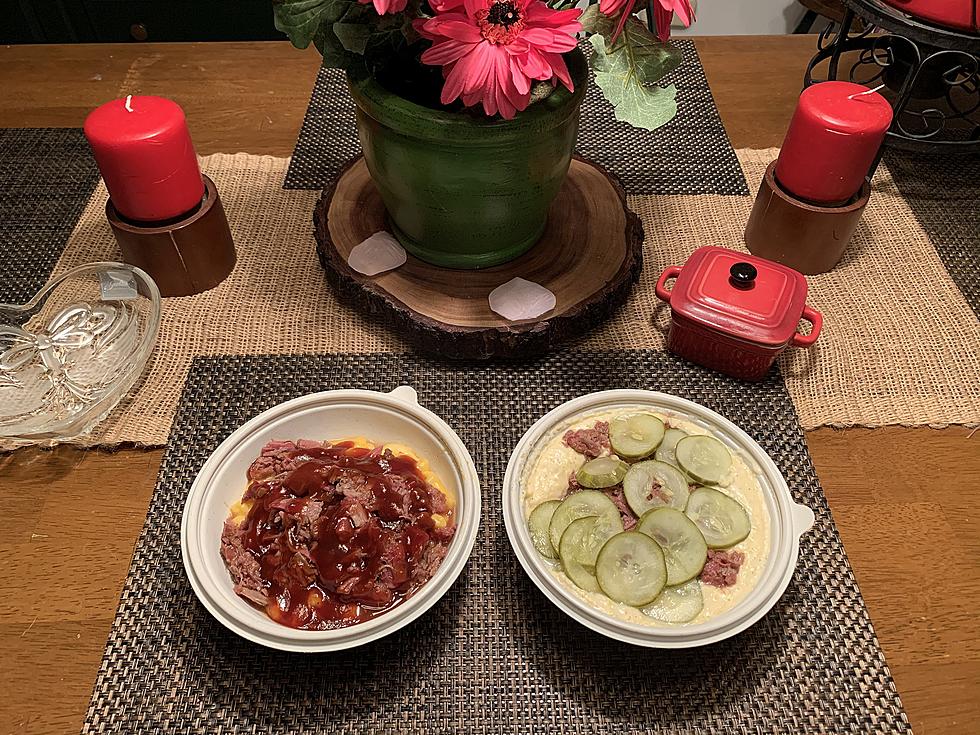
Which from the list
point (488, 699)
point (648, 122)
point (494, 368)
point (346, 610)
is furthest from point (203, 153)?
point (488, 699)

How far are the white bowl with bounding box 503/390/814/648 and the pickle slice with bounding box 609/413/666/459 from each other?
3 centimetres

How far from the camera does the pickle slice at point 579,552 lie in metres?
0.80

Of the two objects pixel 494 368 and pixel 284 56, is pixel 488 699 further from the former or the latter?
pixel 284 56

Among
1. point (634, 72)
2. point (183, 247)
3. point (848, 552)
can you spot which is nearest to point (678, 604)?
point (848, 552)

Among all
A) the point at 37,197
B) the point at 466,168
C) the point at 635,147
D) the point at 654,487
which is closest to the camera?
the point at 654,487

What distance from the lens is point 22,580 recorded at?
2.99 feet

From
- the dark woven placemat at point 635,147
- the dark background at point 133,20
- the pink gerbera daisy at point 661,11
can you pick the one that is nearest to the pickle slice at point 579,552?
the pink gerbera daisy at point 661,11

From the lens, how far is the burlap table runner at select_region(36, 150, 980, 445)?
3.60 ft

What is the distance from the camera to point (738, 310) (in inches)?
41.2

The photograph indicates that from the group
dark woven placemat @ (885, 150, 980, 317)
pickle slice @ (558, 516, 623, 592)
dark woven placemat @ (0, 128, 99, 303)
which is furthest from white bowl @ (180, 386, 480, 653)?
dark woven placemat @ (885, 150, 980, 317)

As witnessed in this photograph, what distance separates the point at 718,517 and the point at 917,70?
0.82 m

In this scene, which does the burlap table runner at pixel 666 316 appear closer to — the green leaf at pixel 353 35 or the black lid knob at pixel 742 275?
the black lid knob at pixel 742 275

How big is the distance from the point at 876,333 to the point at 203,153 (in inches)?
49.2

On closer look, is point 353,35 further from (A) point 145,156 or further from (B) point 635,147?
(B) point 635,147
